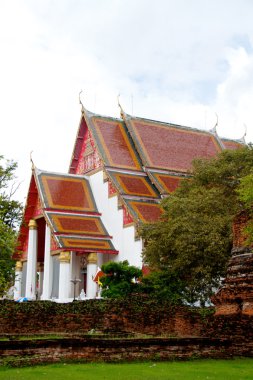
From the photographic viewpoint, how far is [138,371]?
7316 mm

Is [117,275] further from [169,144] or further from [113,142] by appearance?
[169,144]

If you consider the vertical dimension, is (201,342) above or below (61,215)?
below

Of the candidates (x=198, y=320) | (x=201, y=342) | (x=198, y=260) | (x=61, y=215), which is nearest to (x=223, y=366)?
(x=201, y=342)

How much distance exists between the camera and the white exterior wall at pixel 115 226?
24094mm

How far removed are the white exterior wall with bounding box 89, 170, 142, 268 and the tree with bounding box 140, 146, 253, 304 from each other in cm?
459

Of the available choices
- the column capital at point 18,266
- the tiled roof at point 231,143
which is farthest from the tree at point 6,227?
the tiled roof at point 231,143

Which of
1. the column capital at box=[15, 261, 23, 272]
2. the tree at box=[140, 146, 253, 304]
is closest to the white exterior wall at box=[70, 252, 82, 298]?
the column capital at box=[15, 261, 23, 272]

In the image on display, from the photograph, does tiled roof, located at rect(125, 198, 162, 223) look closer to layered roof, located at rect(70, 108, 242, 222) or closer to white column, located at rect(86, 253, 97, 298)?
layered roof, located at rect(70, 108, 242, 222)

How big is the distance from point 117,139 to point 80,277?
272 inches

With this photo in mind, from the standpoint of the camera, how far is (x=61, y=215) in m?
25.5

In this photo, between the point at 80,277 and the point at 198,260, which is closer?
the point at 198,260

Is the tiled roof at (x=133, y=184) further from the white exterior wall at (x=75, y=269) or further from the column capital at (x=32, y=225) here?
the column capital at (x=32, y=225)

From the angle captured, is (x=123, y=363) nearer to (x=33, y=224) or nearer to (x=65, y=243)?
(x=65, y=243)

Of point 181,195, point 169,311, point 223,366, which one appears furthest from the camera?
point 181,195
